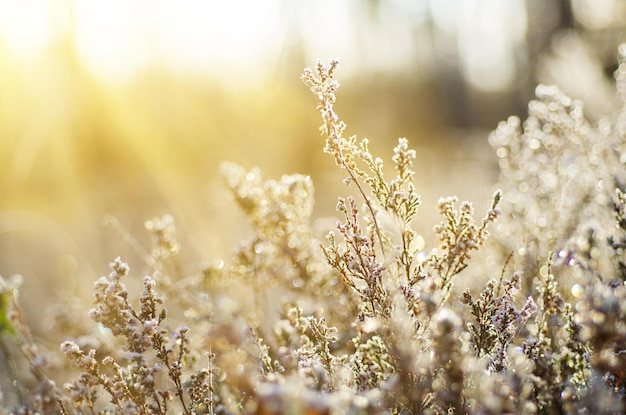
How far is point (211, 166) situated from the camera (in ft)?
59.7

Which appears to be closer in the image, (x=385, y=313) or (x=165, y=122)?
(x=385, y=313)

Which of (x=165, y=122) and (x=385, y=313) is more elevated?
(x=165, y=122)

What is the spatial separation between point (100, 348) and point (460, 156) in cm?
1195

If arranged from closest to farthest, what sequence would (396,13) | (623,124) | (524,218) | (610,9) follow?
(524,218) < (623,124) < (610,9) < (396,13)

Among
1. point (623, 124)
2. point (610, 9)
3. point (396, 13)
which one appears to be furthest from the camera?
point (396, 13)

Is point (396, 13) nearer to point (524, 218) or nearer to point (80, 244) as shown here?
point (80, 244)

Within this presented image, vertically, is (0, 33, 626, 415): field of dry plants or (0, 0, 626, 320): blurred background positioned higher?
(0, 0, 626, 320): blurred background

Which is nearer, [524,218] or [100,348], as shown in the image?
[100,348]

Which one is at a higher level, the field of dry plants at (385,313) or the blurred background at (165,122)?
the blurred background at (165,122)

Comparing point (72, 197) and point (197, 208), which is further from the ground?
point (72, 197)

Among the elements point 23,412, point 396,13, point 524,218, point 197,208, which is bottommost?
point 23,412

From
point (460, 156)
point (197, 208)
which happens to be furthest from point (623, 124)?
point (197, 208)

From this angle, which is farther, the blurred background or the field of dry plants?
the blurred background

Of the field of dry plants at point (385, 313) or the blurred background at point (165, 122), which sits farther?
the blurred background at point (165, 122)
